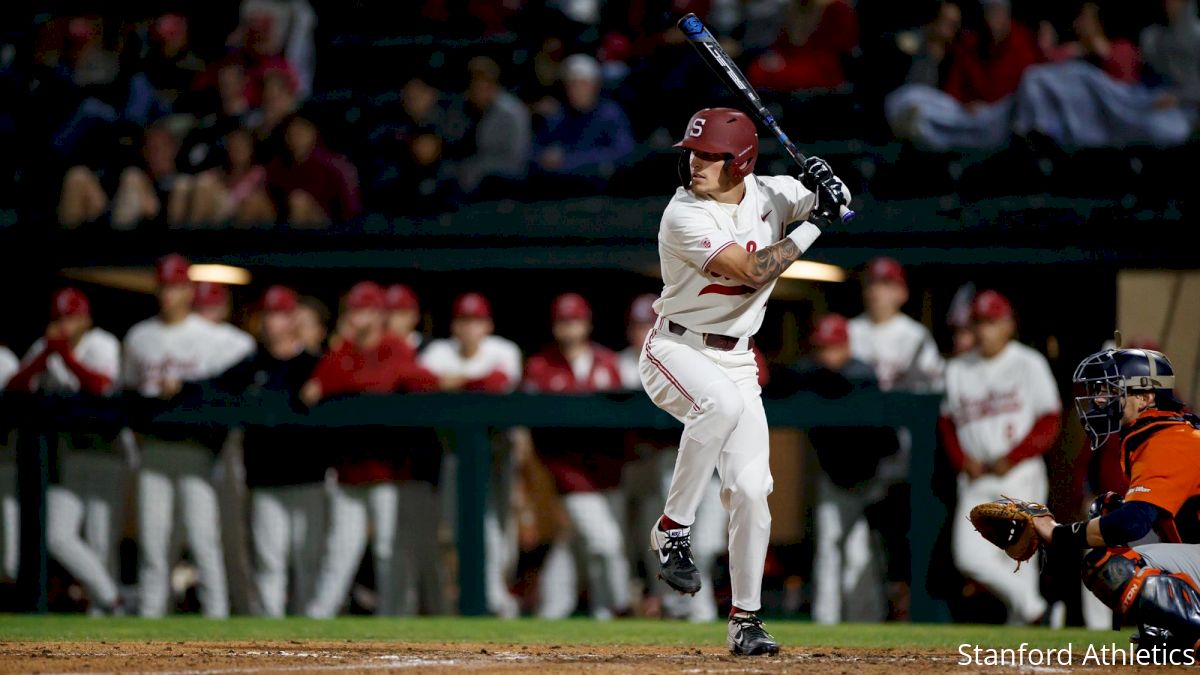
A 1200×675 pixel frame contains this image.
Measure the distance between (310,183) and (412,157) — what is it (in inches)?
26.4

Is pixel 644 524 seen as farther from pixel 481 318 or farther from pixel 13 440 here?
pixel 13 440

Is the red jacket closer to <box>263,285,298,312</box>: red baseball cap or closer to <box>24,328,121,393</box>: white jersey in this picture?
<box>263,285,298,312</box>: red baseball cap

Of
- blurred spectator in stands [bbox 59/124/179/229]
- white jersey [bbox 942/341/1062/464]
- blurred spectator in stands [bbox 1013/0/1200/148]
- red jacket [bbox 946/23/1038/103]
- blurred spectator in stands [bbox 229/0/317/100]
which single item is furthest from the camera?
blurred spectator in stands [bbox 229/0/317/100]

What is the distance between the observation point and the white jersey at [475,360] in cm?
865

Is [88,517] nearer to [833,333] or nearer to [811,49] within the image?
[833,333]

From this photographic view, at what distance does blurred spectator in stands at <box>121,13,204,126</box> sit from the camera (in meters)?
11.7

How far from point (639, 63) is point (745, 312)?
590 cm

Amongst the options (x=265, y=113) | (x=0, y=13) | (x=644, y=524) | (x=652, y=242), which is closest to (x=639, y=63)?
(x=652, y=242)

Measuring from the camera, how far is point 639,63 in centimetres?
1093

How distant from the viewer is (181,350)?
8734mm

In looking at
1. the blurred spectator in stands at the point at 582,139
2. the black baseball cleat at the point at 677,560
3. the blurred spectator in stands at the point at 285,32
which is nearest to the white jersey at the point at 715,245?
the black baseball cleat at the point at 677,560

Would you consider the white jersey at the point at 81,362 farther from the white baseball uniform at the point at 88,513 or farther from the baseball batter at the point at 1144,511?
the baseball batter at the point at 1144,511

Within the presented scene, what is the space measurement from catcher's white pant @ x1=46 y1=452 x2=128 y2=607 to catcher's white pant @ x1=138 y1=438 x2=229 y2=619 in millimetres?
163

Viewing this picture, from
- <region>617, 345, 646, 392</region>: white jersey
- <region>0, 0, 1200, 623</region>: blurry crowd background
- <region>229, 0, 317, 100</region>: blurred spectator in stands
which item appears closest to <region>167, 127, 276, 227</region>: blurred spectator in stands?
<region>0, 0, 1200, 623</region>: blurry crowd background
